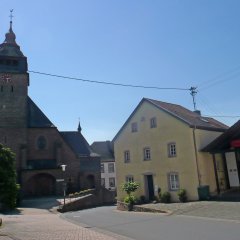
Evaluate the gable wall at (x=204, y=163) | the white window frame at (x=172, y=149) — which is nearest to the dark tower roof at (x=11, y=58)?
the white window frame at (x=172, y=149)

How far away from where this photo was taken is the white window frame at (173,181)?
2847 centimetres

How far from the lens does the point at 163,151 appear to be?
97.7ft

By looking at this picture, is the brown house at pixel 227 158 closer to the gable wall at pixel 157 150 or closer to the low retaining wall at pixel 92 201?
the gable wall at pixel 157 150

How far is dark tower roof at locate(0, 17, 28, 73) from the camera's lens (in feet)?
157

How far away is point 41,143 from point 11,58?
505 inches

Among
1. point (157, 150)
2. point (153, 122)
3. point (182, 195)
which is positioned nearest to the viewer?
point (182, 195)

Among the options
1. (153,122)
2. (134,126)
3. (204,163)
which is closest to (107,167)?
(134,126)

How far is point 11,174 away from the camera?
16234 mm

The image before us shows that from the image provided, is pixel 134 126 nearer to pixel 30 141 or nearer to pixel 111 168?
pixel 30 141

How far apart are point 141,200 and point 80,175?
2006 cm

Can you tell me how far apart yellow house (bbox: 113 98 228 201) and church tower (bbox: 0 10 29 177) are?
1783 centimetres

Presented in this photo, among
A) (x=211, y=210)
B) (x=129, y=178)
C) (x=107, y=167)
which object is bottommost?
(x=211, y=210)

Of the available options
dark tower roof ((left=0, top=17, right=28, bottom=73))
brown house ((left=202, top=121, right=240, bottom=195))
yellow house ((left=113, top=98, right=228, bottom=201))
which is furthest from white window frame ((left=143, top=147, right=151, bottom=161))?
dark tower roof ((left=0, top=17, right=28, bottom=73))

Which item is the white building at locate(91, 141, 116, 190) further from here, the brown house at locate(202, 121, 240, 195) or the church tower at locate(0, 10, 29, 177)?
the brown house at locate(202, 121, 240, 195)
